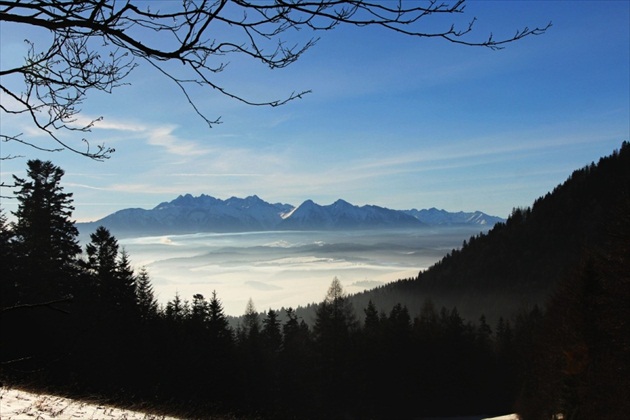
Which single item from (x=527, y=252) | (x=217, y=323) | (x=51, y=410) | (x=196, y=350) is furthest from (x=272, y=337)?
(x=527, y=252)

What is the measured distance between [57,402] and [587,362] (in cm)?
2083

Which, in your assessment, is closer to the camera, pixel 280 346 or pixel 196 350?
pixel 196 350

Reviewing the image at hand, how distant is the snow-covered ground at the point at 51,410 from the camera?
26.3 ft

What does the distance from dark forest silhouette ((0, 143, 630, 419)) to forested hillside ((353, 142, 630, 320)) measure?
10543 centimetres

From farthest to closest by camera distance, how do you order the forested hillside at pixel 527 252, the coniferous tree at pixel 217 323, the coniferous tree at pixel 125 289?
the forested hillside at pixel 527 252
the coniferous tree at pixel 217 323
the coniferous tree at pixel 125 289

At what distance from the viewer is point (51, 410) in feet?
28.3

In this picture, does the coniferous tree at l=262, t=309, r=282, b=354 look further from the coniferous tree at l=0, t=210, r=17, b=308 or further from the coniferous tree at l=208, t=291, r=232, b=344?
the coniferous tree at l=0, t=210, r=17, b=308

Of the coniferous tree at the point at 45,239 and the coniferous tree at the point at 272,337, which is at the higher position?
the coniferous tree at the point at 45,239

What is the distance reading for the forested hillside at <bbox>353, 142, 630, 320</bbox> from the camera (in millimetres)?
159375

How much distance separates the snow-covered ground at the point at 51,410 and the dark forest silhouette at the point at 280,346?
1388 mm

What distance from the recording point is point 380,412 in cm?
4588

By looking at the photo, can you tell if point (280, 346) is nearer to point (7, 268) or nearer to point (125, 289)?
point (125, 289)

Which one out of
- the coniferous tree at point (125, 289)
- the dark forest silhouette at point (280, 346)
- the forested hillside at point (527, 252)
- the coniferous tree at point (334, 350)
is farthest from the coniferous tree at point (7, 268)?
the forested hillside at point (527, 252)

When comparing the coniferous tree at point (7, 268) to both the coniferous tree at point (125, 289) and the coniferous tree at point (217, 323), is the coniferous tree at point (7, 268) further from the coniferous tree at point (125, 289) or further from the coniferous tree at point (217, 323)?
the coniferous tree at point (217, 323)
